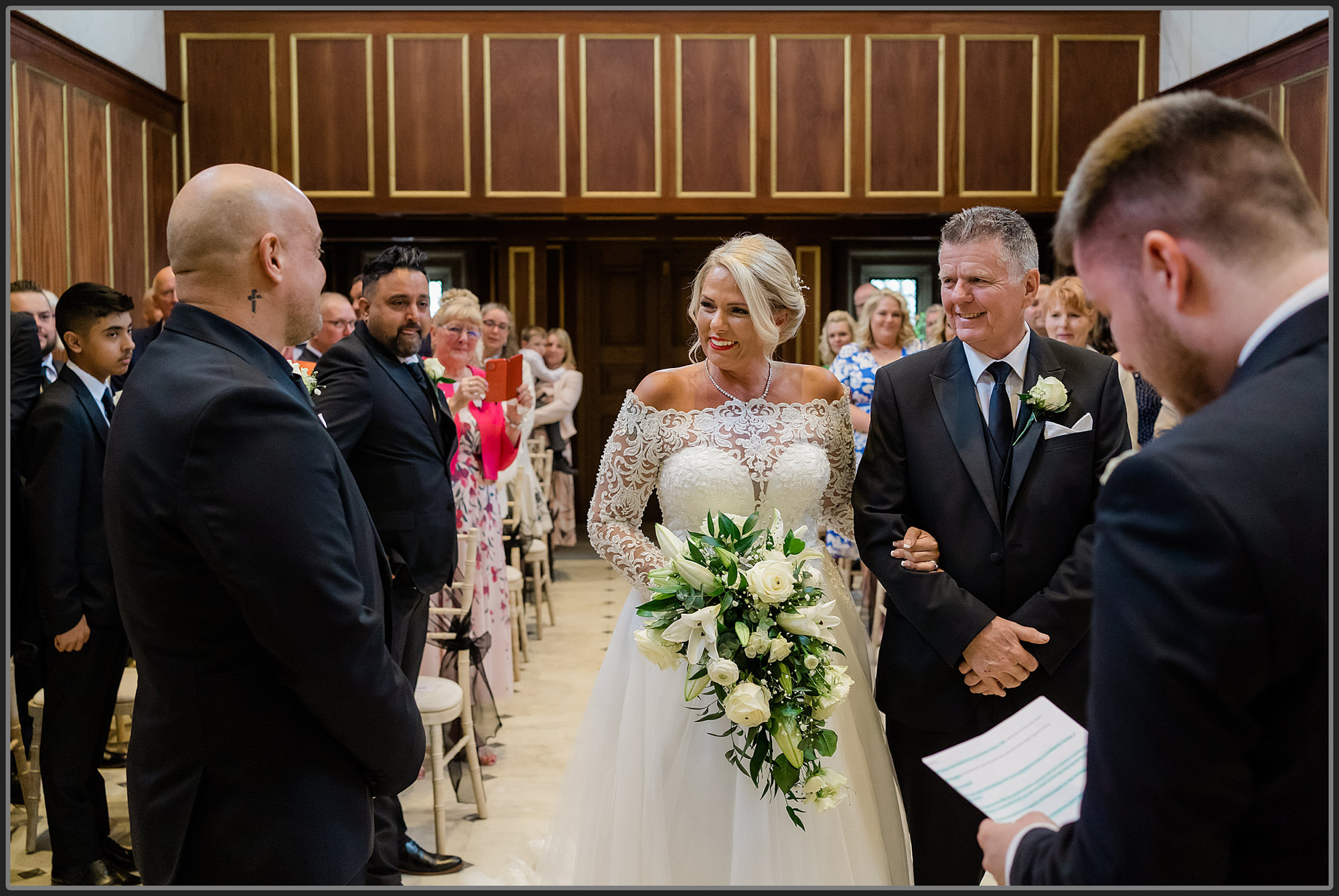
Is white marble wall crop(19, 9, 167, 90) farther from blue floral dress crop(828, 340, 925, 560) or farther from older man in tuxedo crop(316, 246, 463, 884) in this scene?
blue floral dress crop(828, 340, 925, 560)

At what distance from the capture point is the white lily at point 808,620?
2148 millimetres

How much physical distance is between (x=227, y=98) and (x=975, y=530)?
8988 mm

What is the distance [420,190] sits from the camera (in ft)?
31.3

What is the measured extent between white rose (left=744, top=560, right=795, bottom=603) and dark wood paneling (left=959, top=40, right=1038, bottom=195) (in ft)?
26.7

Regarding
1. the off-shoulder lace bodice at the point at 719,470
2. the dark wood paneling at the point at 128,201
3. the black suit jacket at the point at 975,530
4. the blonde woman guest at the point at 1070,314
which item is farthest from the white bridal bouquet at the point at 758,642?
the dark wood paneling at the point at 128,201

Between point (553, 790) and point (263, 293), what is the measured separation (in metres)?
3.10

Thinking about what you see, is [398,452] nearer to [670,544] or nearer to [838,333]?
[670,544]

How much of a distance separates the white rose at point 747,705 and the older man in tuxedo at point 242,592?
660 mm

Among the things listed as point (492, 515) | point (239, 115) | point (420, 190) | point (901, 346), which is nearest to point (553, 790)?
point (492, 515)

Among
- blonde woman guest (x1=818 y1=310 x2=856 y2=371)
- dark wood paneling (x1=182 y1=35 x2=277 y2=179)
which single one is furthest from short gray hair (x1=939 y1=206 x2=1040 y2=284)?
dark wood paneling (x1=182 y1=35 x2=277 y2=179)

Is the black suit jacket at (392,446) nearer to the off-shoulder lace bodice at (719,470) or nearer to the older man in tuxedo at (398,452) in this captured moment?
the older man in tuxedo at (398,452)

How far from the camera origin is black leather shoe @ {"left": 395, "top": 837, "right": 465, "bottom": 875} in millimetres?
3613

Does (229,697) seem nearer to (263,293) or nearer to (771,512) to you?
(263,293)

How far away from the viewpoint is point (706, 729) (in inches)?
102
